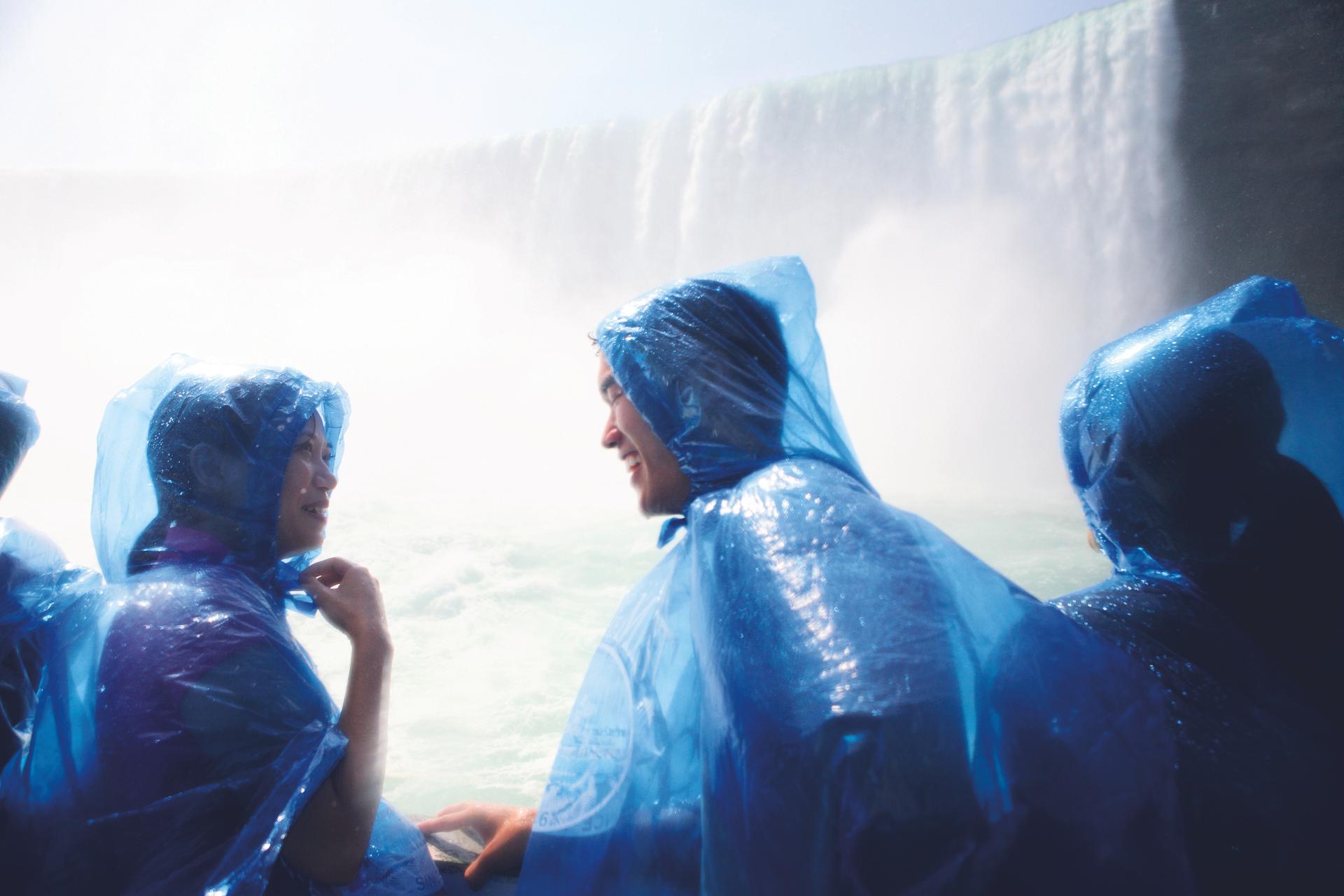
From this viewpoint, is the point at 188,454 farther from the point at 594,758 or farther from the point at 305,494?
the point at 594,758

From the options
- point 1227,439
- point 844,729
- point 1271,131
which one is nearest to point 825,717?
point 844,729

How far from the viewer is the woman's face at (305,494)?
4.83ft

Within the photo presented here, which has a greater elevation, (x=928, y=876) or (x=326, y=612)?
(x=326, y=612)

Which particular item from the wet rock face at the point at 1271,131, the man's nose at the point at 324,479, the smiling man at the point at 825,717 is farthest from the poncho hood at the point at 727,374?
the wet rock face at the point at 1271,131

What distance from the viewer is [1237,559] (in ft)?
3.38

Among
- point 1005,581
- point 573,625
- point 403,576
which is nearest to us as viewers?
point 1005,581

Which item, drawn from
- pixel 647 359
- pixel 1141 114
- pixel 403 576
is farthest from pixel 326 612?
pixel 1141 114

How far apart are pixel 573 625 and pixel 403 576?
1.77 meters

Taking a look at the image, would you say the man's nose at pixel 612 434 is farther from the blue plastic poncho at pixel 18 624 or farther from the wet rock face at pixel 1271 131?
the wet rock face at pixel 1271 131

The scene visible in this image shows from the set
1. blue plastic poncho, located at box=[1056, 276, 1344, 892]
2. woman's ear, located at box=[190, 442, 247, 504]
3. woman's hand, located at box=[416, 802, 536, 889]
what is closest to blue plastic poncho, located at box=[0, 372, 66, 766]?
woman's ear, located at box=[190, 442, 247, 504]

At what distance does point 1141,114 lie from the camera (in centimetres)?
1137

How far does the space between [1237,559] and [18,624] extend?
1.90m

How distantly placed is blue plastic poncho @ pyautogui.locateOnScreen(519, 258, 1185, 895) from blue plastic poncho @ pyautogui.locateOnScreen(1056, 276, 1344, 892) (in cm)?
14

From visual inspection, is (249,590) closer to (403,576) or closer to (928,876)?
(928,876)
